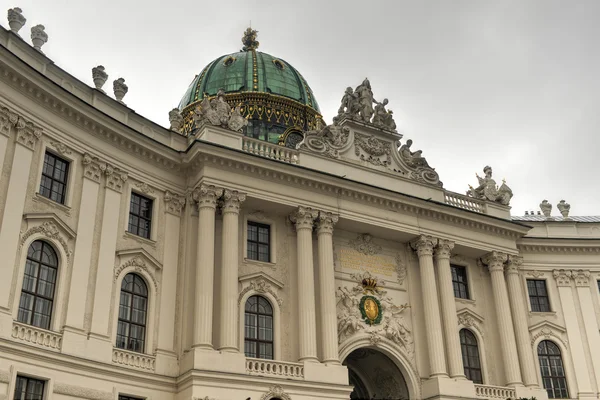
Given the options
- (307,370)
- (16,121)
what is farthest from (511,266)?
(16,121)

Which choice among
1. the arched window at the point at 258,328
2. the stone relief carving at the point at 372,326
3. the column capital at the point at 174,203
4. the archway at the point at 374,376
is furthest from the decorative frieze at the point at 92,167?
the archway at the point at 374,376

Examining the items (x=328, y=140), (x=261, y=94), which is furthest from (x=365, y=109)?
(x=261, y=94)

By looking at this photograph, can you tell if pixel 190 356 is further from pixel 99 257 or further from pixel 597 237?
pixel 597 237

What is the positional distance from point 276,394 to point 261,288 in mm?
4330

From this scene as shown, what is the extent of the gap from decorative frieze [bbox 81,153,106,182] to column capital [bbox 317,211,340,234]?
8879 millimetres

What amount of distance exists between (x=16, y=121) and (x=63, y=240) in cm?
407

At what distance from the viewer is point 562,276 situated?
3681cm

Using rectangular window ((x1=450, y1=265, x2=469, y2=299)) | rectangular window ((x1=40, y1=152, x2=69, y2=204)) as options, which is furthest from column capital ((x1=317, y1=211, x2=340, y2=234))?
rectangular window ((x1=40, y1=152, x2=69, y2=204))

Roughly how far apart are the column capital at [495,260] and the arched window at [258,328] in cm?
1160

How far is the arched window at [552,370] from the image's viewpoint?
3422cm

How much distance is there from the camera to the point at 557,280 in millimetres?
36688

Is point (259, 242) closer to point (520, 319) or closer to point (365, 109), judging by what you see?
point (365, 109)

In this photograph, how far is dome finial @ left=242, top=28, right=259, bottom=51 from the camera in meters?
45.5

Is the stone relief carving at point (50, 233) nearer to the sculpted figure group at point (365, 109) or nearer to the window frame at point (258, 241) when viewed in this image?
the window frame at point (258, 241)
